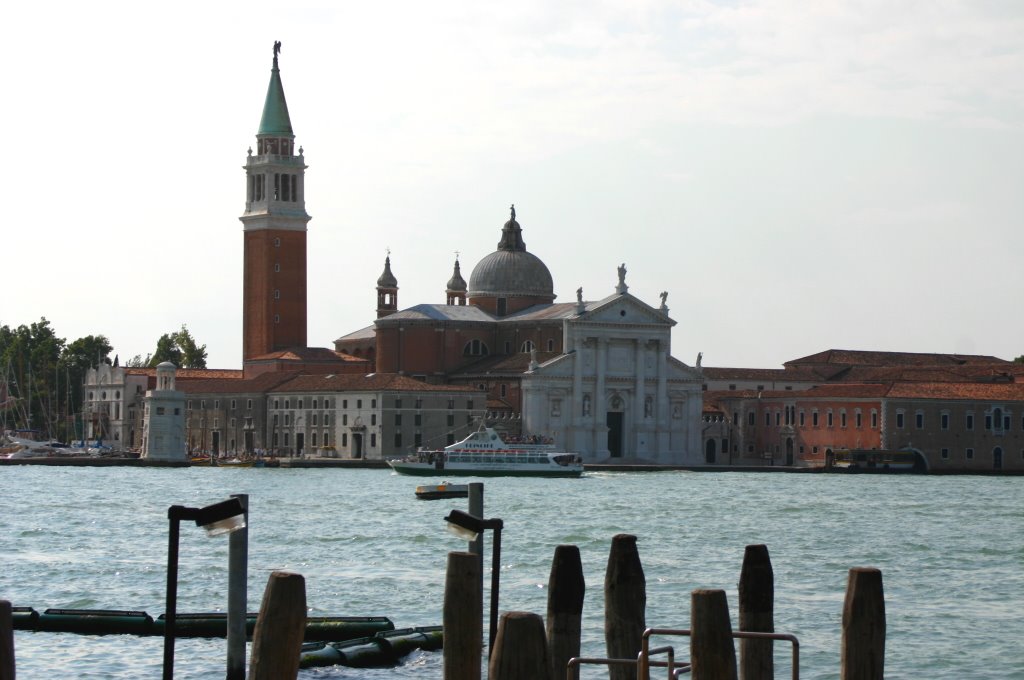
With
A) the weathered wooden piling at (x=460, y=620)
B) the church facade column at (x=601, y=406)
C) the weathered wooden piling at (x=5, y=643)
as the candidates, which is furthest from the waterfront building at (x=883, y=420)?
the weathered wooden piling at (x=5, y=643)

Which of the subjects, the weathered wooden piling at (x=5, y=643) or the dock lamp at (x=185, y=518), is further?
the dock lamp at (x=185, y=518)

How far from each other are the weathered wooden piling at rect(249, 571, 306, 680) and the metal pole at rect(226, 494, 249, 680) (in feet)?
5.80

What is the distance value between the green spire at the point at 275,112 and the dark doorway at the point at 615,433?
19396 mm

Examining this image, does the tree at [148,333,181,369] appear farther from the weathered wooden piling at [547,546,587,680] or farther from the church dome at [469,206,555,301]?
the weathered wooden piling at [547,546,587,680]

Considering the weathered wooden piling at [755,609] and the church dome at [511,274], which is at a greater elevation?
the church dome at [511,274]

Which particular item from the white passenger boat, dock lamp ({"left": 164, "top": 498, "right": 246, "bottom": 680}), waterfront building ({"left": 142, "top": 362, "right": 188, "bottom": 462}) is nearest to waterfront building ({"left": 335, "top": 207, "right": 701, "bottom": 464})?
the white passenger boat

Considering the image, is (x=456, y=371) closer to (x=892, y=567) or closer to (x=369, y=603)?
(x=892, y=567)

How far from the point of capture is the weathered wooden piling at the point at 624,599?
13.1 m

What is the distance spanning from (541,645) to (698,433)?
74.1m

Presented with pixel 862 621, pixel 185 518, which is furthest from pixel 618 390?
pixel 862 621

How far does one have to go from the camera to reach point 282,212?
88312 mm

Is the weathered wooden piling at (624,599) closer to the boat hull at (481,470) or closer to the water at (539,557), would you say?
the water at (539,557)

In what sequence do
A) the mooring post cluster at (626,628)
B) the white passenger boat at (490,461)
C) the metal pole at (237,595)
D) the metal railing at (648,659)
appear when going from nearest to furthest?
the mooring post cluster at (626,628) < the metal railing at (648,659) < the metal pole at (237,595) < the white passenger boat at (490,461)

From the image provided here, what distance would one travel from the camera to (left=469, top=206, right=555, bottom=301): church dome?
9112 centimetres
